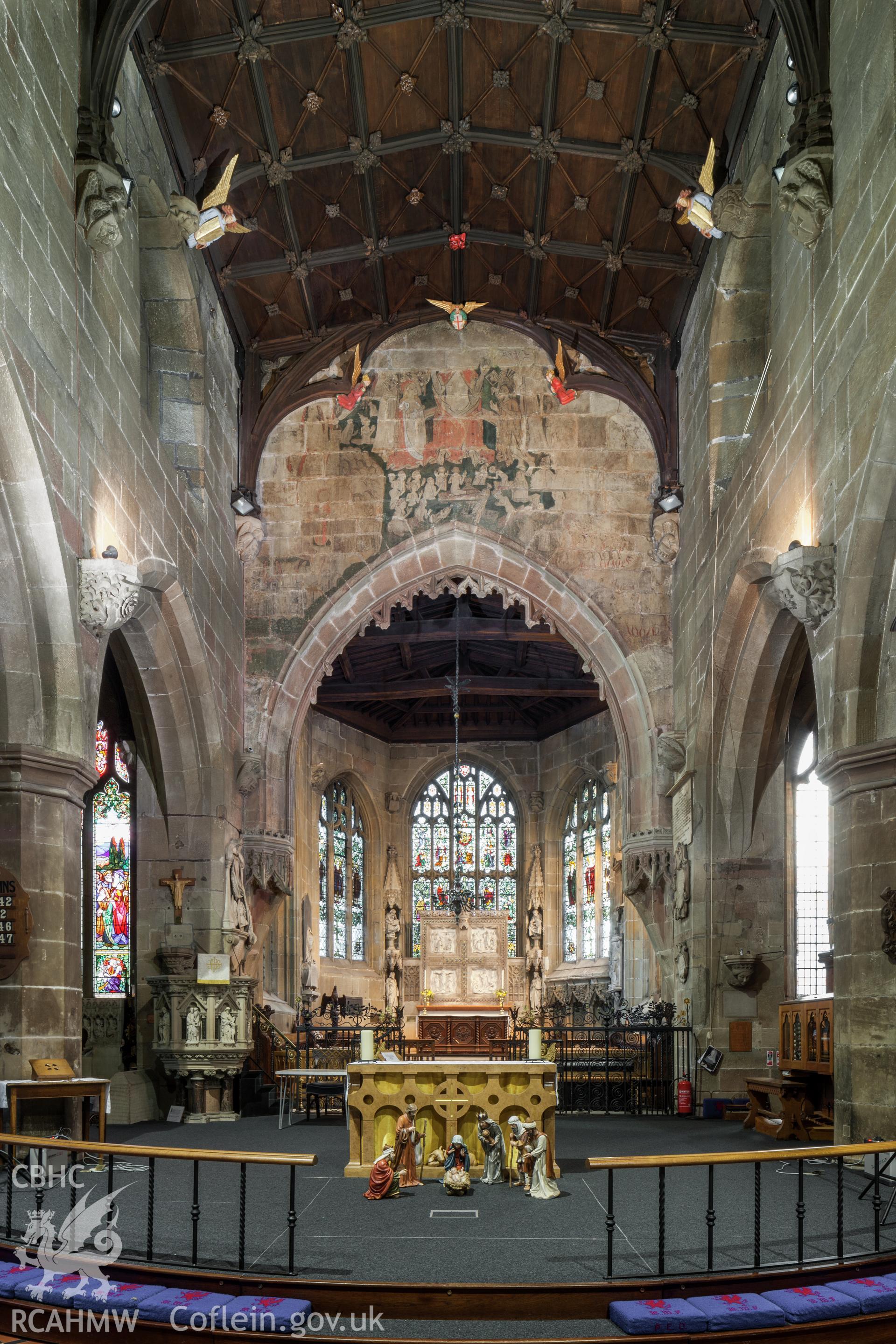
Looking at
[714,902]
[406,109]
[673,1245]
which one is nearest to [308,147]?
[406,109]

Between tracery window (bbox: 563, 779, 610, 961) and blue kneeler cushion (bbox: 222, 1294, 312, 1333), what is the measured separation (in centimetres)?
2024

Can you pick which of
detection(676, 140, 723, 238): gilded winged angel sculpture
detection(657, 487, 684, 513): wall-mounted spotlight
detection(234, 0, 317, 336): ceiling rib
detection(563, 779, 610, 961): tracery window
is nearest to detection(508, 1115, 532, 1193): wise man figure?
detection(676, 140, 723, 238): gilded winged angel sculpture

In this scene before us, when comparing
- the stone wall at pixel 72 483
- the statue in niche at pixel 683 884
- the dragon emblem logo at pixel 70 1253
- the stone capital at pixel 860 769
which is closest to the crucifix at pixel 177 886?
the stone wall at pixel 72 483

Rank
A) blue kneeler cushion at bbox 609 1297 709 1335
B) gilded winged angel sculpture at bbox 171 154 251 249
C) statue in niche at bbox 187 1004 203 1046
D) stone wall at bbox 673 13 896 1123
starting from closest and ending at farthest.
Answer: blue kneeler cushion at bbox 609 1297 709 1335
stone wall at bbox 673 13 896 1123
gilded winged angel sculpture at bbox 171 154 251 249
statue in niche at bbox 187 1004 203 1046

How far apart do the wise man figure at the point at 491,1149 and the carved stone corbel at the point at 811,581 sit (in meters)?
4.35

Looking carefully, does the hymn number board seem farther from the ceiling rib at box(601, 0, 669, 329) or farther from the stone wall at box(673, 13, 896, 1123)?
the ceiling rib at box(601, 0, 669, 329)

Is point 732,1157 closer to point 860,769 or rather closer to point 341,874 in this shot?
point 860,769

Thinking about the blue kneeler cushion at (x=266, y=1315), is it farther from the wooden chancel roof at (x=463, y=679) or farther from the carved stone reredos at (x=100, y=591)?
the wooden chancel roof at (x=463, y=679)

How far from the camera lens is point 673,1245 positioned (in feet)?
23.1

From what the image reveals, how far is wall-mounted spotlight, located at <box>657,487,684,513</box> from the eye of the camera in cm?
1762

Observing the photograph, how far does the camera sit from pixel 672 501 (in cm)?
1766

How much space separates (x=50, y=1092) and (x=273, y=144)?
10.1 meters

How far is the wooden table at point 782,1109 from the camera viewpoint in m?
11.7

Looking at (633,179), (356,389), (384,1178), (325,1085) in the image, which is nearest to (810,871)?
(325,1085)
